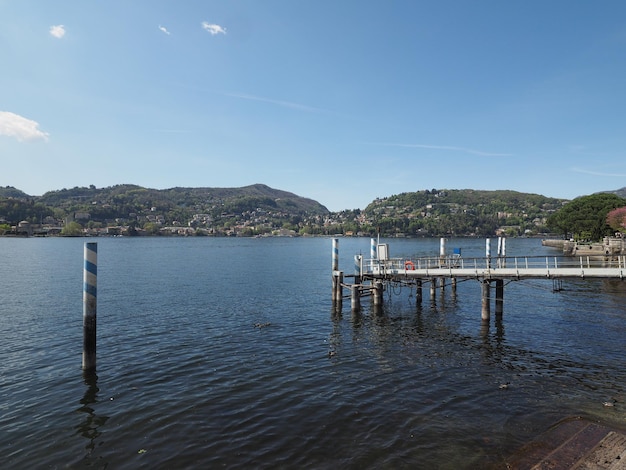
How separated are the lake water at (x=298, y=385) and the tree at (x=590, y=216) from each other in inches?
3245

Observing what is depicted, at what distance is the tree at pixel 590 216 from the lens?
3958 inches

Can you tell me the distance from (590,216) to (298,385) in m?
118

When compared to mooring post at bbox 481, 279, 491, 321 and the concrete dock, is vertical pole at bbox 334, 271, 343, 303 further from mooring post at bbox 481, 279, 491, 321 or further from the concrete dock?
the concrete dock

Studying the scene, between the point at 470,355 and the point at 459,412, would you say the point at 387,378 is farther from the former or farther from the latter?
the point at 470,355

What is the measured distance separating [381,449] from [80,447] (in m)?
9.55

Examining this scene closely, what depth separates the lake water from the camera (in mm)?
11859

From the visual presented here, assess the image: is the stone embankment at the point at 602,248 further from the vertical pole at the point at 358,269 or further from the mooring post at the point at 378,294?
the vertical pole at the point at 358,269

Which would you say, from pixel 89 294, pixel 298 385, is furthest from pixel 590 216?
pixel 89 294

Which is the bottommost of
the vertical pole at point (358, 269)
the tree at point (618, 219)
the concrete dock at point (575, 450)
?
the concrete dock at point (575, 450)

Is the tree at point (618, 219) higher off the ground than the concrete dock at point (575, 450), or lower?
higher

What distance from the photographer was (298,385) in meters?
17.1

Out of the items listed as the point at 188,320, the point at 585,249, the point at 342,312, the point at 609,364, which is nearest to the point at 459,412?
the point at 609,364

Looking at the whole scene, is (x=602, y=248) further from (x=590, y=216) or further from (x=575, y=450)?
(x=575, y=450)

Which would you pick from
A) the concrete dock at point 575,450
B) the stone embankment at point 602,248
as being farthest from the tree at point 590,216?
the concrete dock at point 575,450
